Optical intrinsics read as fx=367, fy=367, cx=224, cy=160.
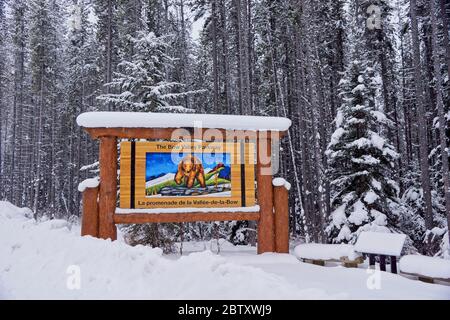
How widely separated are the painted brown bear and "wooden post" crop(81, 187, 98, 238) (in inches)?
74.9

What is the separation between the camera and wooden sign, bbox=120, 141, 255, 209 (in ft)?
27.9

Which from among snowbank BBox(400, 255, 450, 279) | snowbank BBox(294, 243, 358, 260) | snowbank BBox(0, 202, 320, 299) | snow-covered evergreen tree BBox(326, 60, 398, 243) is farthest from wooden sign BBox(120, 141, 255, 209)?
snow-covered evergreen tree BBox(326, 60, 398, 243)

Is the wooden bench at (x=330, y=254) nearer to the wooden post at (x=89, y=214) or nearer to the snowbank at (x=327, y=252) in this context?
the snowbank at (x=327, y=252)

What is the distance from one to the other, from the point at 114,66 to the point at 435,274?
26.8 meters

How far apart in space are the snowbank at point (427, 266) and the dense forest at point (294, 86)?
17.1ft

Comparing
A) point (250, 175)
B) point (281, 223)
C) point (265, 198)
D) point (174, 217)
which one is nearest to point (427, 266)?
point (281, 223)

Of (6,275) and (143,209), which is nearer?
(6,275)

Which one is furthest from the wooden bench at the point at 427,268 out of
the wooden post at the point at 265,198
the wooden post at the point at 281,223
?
the wooden post at the point at 265,198

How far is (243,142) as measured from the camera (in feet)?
30.2

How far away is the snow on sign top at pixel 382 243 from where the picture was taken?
21.6ft

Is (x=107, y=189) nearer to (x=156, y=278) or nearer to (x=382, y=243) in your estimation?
(x=156, y=278)
